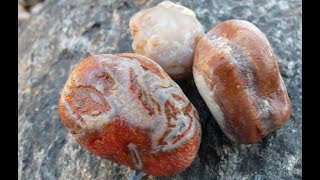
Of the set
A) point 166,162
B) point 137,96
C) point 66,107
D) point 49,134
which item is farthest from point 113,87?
point 49,134

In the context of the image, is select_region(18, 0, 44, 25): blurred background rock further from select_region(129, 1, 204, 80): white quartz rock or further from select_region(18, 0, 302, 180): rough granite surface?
select_region(129, 1, 204, 80): white quartz rock

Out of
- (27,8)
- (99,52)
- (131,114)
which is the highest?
(131,114)

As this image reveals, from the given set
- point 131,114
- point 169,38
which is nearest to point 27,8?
point 169,38

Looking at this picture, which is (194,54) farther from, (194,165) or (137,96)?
(194,165)

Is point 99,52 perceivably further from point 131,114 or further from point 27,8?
point 27,8

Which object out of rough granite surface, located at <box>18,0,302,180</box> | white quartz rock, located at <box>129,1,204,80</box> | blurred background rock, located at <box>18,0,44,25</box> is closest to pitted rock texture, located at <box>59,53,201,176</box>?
white quartz rock, located at <box>129,1,204,80</box>

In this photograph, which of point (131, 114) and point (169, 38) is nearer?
point (131, 114)
